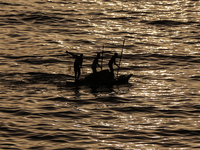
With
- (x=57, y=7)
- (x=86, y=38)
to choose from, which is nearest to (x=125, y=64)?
(x=86, y=38)

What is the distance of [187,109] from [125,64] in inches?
402

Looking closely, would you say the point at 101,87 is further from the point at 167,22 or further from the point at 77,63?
the point at 167,22

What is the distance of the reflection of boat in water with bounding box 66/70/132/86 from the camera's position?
33.7m

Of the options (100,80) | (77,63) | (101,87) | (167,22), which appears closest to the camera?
(77,63)

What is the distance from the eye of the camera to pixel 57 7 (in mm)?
59094

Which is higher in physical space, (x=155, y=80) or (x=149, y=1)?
(x=149, y=1)

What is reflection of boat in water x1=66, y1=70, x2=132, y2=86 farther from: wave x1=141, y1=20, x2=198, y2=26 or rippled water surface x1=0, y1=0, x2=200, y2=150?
wave x1=141, y1=20, x2=198, y2=26

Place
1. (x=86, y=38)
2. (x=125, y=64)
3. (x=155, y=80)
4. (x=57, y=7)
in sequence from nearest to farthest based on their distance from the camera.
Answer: (x=155, y=80)
(x=125, y=64)
(x=86, y=38)
(x=57, y=7)

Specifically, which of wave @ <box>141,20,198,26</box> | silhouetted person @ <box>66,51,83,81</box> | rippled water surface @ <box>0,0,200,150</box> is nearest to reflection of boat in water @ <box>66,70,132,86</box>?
rippled water surface @ <box>0,0,200,150</box>

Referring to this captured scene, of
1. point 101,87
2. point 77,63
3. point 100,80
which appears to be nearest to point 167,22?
point 100,80

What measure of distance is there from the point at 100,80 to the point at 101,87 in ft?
1.47

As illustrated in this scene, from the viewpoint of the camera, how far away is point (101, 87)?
111 ft

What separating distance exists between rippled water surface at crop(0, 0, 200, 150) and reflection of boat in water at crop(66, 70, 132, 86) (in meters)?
0.35

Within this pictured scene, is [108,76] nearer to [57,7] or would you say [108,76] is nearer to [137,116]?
[137,116]
